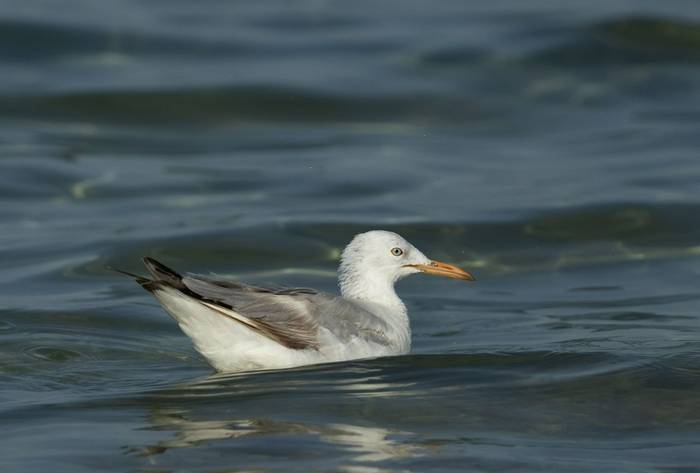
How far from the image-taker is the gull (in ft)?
25.8

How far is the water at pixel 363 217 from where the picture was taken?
7277 millimetres

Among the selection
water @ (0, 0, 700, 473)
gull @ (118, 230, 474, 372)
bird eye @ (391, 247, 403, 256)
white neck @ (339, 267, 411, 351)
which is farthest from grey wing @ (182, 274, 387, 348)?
A: bird eye @ (391, 247, 403, 256)

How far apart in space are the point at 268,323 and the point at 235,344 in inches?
8.5

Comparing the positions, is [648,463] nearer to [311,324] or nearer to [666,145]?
[311,324]

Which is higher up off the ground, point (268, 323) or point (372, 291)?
point (372, 291)

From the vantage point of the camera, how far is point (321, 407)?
757 cm

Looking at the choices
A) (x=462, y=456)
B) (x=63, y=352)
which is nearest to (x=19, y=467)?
(x=462, y=456)

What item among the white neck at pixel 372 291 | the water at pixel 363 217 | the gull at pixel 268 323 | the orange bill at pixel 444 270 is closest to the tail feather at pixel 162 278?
the gull at pixel 268 323

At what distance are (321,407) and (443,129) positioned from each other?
9.81 meters

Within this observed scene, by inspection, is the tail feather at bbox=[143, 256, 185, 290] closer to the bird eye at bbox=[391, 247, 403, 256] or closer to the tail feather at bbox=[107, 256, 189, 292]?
the tail feather at bbox=[107, 256, 189, 292]

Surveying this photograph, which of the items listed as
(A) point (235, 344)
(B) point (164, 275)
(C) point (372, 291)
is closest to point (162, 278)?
(B) point (164, 275)

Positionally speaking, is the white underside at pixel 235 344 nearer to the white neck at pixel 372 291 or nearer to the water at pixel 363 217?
the water at pixel 363 217

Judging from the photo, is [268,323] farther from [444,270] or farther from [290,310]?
[444,270]

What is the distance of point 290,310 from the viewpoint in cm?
Answer: 828
